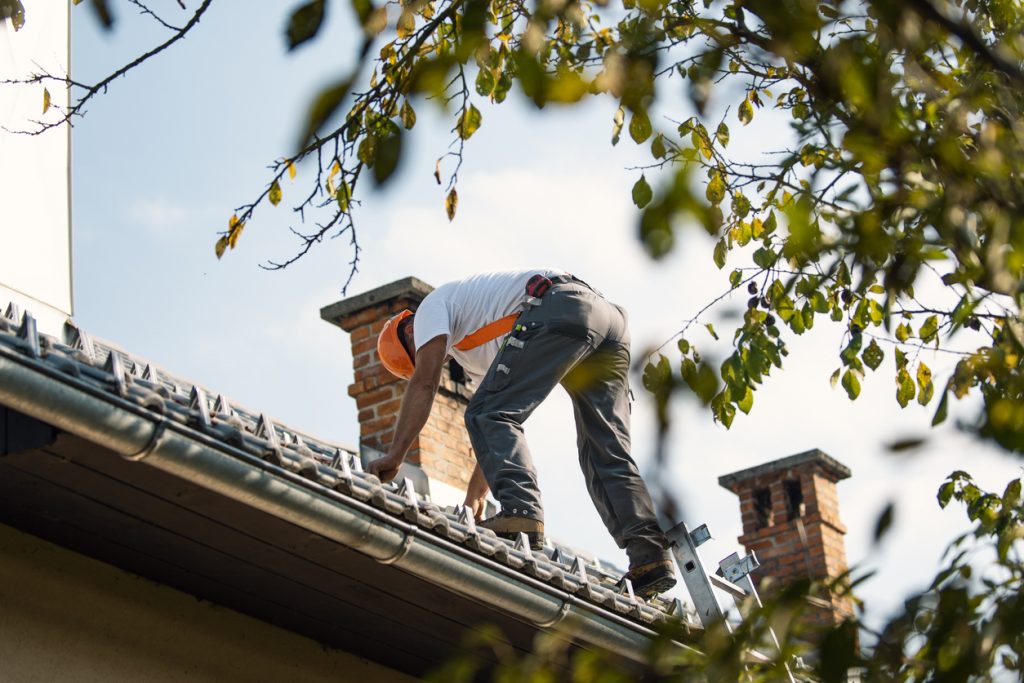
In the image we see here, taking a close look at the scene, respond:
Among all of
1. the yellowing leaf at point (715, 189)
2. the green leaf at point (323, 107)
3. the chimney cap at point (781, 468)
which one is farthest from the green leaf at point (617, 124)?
the chimney cap at point (781, 468)

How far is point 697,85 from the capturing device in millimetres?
2520

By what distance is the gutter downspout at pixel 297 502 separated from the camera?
3283mm

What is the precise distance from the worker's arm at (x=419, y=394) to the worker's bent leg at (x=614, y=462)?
18.7 inches

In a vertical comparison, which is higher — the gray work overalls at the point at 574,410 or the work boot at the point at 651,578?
the gray work overalls at the point at 574,410

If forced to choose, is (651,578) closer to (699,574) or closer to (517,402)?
(699,574)

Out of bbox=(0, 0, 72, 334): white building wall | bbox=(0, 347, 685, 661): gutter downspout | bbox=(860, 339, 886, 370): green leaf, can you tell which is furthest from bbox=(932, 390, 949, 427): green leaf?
bbox=(0, 0, 72, 334): white building wall

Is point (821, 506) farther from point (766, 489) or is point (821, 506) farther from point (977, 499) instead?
point (977, 499)

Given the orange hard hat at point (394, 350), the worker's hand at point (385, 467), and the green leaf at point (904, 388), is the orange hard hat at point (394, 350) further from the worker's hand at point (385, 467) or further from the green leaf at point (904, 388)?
the green leaf at point (904, 388)

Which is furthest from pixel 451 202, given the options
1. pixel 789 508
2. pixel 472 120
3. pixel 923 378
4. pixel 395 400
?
pixel 789 508

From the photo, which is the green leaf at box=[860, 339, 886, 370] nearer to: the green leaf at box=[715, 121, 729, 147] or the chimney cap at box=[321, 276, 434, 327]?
the green leaf at box=[715, 121, 729, 147]

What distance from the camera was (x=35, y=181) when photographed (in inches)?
299

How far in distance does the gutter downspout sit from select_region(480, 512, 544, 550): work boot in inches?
23.5

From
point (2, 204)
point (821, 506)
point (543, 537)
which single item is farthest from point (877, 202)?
point (821, 506)

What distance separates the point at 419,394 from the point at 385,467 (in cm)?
35
